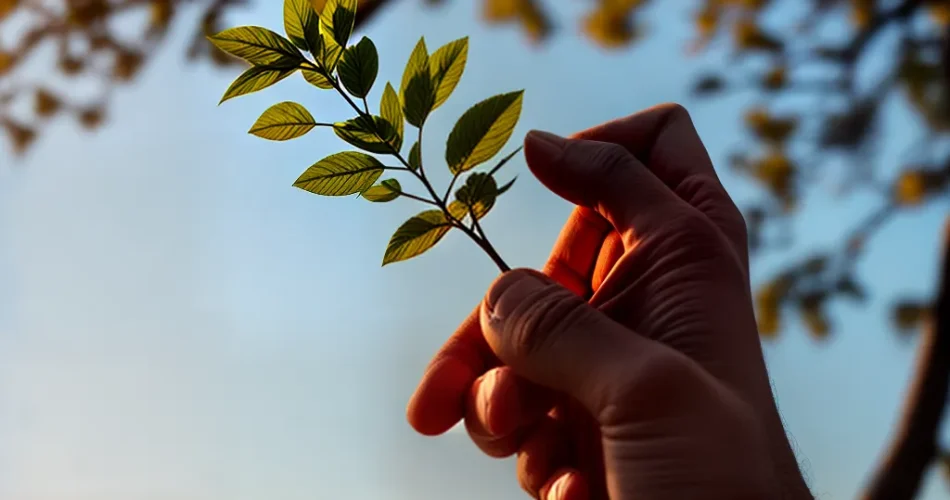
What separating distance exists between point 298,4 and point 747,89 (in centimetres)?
81

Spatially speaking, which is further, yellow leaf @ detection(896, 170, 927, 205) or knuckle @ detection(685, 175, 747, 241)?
yellow leaf @ detection(896, 170, 927, 205)

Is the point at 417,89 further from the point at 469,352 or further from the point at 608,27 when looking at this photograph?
the point at 608,27

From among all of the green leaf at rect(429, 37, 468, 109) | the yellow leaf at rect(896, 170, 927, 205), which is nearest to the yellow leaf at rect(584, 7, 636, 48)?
the yellow leaf at rect(896, 170, 927, 205)

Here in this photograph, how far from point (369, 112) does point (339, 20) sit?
51 millimetres

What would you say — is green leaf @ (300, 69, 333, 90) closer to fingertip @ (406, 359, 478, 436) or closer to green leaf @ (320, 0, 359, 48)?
green leaf @ (320, 0, 359, 48)

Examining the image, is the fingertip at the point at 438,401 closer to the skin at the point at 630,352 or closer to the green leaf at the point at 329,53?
the skin at the point at 630,352

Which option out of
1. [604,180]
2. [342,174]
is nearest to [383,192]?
[342,174]

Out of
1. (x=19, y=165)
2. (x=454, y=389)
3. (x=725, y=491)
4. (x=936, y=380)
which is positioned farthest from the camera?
(x=936, y=380)

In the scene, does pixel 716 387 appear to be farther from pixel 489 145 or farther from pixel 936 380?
pixel 936 380

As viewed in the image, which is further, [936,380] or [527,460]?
[936,380]

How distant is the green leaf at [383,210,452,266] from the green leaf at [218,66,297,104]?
0.34 feet

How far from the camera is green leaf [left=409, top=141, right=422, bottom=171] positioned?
380 millimetres

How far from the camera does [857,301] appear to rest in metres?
0.98

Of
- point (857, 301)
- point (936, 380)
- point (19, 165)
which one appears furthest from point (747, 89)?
point (19, 165)
